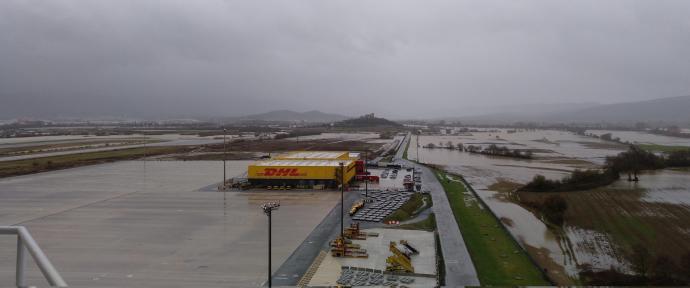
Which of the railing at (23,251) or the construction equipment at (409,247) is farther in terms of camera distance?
the construction equipment at (409,247)

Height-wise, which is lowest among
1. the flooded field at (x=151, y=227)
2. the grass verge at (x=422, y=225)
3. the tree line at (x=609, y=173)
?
the flooded field at (x=151, y=227)

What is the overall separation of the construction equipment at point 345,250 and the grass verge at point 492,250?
3.50 meters

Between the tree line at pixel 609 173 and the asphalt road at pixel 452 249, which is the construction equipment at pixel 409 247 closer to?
the asphalt road at pixel 452 249

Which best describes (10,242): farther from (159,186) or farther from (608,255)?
(608,255)


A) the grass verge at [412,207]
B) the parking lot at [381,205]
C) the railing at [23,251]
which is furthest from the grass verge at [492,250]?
the railing at [23,251]

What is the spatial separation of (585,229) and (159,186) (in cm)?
2365

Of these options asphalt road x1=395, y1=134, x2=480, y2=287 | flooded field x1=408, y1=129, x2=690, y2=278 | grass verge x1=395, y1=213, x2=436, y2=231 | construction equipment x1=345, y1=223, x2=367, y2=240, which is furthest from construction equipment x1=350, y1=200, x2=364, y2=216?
flooded field x1=408, y1=129, x2=690, y2=278

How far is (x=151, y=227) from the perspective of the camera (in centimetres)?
1820

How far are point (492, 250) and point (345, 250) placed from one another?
495cm

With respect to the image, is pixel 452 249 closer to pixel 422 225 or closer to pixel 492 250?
pixel 492 250

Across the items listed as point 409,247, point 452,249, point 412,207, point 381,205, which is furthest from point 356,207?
point 452,249

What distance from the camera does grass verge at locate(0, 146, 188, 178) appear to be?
35.6 meters

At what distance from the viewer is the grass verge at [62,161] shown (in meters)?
35.6

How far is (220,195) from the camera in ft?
83.1
